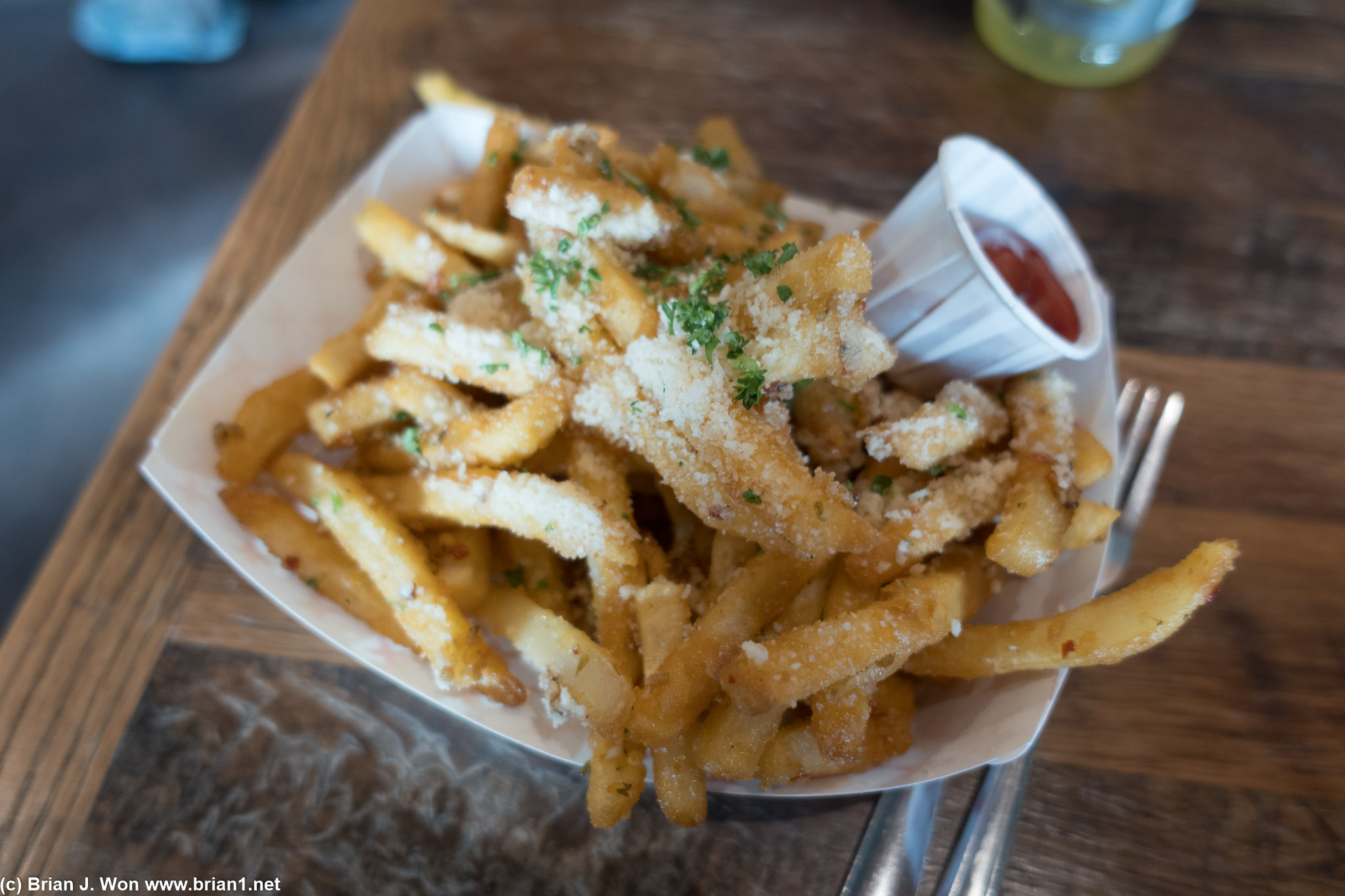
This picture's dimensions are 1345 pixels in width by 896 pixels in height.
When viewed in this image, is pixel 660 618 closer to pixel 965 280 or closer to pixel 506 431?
pixel 506 431

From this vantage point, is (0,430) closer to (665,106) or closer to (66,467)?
(66,467)

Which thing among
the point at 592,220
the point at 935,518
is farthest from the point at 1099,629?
the point at 592,220

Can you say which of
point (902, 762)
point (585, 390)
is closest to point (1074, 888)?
point (902, 762)

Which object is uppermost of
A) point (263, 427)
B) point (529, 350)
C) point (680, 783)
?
point (529, 350)

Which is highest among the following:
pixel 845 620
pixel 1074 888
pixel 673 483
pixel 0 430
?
pixel 673 483

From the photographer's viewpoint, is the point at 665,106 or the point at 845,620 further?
the point at 665,106

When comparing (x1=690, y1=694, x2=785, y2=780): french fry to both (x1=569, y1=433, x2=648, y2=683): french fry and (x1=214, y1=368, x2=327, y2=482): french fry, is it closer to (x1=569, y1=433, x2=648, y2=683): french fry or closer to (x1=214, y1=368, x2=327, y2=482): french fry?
(x1=569, y1=433, x2=648, y2=683): french fry
